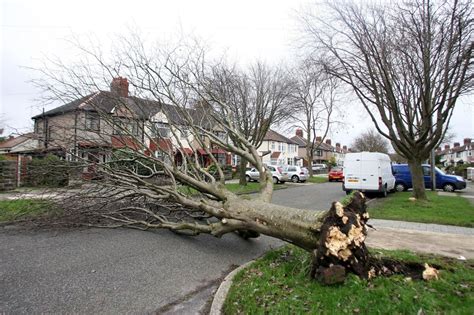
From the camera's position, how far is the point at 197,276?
4543mm

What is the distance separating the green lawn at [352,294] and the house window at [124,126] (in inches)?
197

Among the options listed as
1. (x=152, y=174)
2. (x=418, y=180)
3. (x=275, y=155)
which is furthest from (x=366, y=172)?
Answer: (x=275, y=155)

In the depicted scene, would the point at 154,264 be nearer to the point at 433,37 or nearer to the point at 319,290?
the point at 319,290

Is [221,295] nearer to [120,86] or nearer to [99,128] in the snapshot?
[99,128]

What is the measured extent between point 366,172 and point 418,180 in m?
2.75

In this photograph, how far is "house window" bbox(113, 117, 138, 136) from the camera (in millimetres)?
7480

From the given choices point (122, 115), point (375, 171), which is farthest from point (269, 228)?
point (375, 171)

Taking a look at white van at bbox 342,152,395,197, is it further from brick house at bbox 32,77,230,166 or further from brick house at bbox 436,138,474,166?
brick house at bbox 436,138,474,166

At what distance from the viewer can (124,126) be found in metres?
7.64

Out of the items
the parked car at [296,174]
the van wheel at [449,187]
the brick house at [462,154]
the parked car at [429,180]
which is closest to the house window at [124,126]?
the parked car at [429,180]

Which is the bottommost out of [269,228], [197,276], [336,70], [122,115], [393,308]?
[197,276]

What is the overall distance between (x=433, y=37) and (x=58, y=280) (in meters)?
13.2

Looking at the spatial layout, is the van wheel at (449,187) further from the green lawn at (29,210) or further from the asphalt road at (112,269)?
the green lawn at (29,210)

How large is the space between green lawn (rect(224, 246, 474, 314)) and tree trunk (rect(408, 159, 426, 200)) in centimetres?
954
